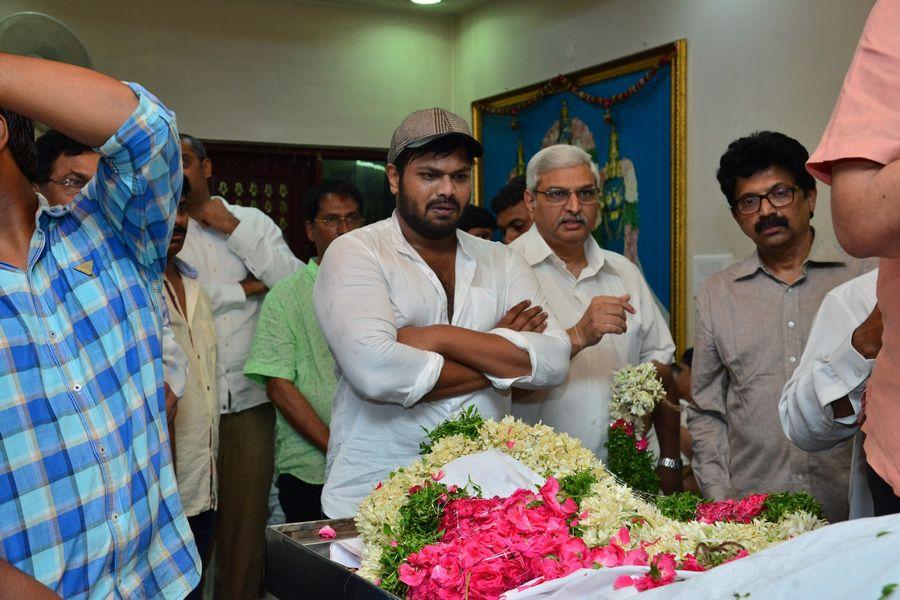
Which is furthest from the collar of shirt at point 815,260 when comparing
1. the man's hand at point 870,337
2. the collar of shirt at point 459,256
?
the man's hand at point 870,337

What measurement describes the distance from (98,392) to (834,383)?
1396 mm

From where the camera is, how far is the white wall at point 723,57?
4395mm

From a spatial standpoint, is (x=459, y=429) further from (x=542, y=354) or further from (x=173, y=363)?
(x=173, y=363)

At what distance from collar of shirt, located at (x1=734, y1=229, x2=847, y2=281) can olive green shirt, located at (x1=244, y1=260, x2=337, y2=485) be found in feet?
5.52

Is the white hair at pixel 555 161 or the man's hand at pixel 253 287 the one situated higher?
the white hair at pixel 555 161

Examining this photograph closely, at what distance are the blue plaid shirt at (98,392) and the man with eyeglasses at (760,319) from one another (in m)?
1.95

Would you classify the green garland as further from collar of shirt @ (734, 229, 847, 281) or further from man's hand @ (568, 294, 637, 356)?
collar of shirt @ (734, 229, 847, 281)

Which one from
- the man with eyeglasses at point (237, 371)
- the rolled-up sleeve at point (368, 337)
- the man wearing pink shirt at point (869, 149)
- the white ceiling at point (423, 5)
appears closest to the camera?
the man wearing pink shirt at point (869, 149)

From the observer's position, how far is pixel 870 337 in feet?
5.70

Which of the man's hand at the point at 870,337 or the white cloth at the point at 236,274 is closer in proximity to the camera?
the man's hand at the point at 870,337

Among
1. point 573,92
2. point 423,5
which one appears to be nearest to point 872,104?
point 573,92

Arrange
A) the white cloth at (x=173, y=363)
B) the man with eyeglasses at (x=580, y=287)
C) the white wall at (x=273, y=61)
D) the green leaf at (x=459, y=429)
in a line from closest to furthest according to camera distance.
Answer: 1. the green leaf at (x=459, y=429)
2. the white cloth at (x=173, y=363)
3. the man with eyeglasses at (x=580, y=287)
4. the white wall at (x=273, y=61)

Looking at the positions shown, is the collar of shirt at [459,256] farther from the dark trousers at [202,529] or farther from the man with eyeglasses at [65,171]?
the dark trousers at [202,529]

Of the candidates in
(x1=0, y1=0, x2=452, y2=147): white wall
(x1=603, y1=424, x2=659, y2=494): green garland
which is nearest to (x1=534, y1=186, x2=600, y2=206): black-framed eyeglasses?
(x1=603, y1=424, x2=659, y2=494): green garland
